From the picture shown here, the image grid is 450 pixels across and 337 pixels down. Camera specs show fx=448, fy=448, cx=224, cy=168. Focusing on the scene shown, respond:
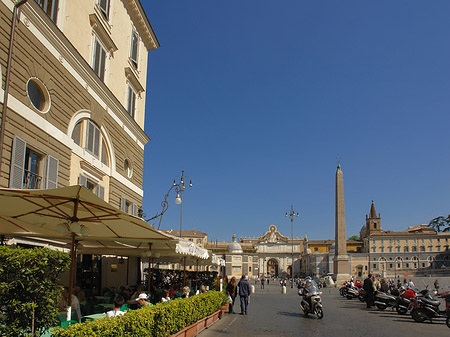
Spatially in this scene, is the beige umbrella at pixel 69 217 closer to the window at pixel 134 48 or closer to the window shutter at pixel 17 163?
the window shutter at pixel 17 163

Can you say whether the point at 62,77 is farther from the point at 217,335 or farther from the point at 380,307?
the point at 380,307

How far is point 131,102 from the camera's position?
20.8 metres

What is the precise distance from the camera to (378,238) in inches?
4045

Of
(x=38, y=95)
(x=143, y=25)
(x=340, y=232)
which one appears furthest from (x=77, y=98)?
(x=340, y=232)

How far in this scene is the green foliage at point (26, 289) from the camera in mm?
4891

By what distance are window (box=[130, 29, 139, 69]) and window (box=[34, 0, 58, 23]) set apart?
23.1ft

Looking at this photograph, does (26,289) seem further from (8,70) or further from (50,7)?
(50,7)

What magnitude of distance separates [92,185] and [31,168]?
13.8 ft

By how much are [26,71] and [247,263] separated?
80.7 m

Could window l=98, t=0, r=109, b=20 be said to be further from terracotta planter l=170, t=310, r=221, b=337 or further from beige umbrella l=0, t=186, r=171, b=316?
terracotta planter l=170, t=310, r=221, b=337

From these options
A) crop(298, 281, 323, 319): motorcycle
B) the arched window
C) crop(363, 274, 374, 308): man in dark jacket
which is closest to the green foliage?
the arched window

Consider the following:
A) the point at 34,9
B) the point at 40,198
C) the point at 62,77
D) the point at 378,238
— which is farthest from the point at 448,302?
the point at 378,238

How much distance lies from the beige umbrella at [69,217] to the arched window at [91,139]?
235 inches

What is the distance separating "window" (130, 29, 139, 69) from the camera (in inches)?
821
